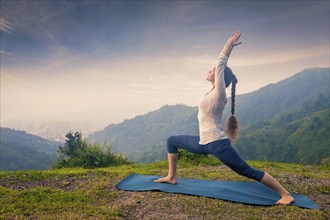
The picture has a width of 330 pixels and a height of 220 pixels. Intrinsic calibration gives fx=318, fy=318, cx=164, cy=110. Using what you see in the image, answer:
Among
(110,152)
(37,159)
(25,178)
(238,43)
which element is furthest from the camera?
(37,159)

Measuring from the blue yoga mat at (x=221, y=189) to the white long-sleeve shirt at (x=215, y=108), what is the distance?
123cm

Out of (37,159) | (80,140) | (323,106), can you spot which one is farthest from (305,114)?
(80,140)

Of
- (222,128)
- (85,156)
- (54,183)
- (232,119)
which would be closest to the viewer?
(222,128)

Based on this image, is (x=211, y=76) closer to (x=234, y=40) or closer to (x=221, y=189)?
(x=234, y=40)

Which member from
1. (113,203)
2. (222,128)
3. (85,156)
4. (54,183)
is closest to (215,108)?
(222,128)

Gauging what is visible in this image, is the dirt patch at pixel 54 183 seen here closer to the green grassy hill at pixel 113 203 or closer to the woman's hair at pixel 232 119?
the green grassy hill at pixel 113 203

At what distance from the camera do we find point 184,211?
219 inches

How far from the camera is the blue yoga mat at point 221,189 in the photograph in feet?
20.4

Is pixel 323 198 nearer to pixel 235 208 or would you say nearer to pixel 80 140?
pixel 235 208

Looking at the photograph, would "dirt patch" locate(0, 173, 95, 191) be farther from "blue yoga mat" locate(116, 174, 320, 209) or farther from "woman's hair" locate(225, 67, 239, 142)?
"woman's hair" locate(225, 67, 239, 142)

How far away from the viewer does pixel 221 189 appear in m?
6.98

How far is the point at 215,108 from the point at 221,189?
78.6 inches

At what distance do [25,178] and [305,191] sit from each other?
6.90 meters

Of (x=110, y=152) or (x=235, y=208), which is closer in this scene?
(x=235, y=208)
